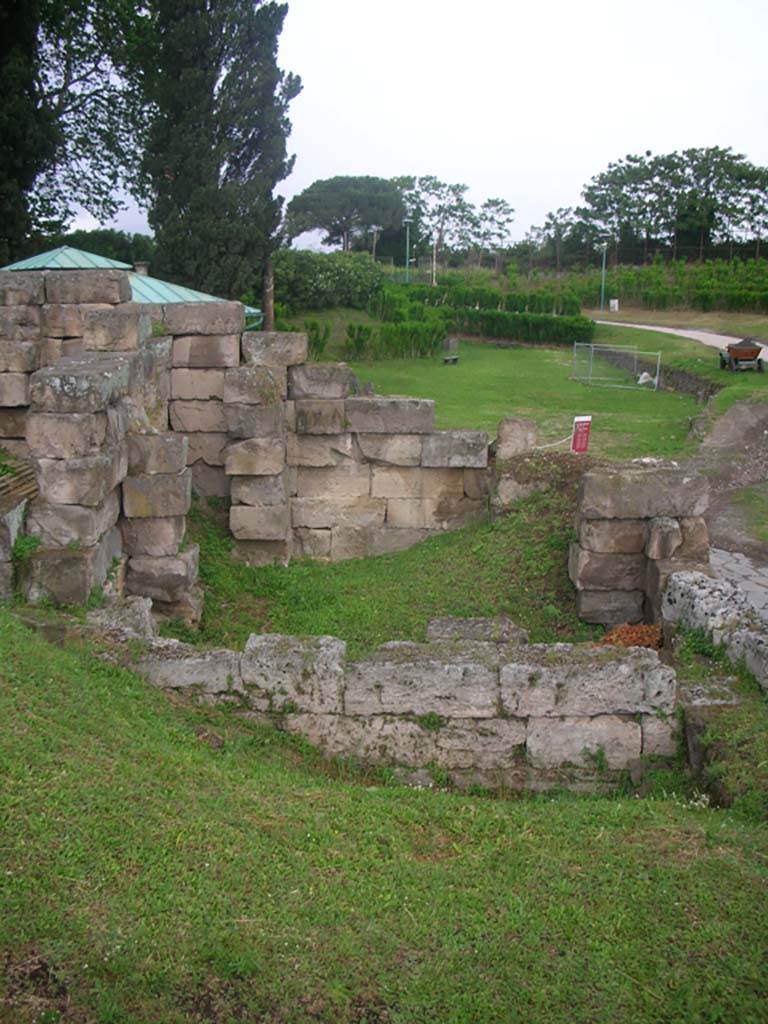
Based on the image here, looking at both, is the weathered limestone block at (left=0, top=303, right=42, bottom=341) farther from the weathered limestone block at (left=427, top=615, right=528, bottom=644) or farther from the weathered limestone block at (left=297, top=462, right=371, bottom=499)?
the weathered limestone block at (left=427, top=615, right=528, bottom=644)

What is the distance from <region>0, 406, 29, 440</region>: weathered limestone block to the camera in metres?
12.1

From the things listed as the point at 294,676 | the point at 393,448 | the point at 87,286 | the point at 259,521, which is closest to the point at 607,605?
the point at 393,448

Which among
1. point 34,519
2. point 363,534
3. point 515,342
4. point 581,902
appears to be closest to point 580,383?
point 515,342

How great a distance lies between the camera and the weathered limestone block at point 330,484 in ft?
44.4

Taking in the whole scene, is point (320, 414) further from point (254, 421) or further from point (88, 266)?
point (88, 266)

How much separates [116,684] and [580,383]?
27.2 metres

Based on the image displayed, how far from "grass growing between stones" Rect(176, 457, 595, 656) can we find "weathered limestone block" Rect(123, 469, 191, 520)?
130 centimetres

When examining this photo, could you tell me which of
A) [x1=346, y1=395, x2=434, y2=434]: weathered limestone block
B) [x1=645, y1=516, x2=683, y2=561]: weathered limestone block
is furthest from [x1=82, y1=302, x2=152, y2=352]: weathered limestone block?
[x1=645, y1=516, x2=683, y2=561]: weathered limestone block

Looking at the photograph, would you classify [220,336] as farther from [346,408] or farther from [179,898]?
[179,898]

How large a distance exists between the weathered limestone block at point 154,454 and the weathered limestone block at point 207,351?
3.27 metres

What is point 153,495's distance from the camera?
380 inches

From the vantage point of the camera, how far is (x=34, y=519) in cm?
839

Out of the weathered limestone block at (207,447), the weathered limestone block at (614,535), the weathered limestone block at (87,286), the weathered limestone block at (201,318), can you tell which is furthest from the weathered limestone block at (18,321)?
the weathered limestone block at (614,535)

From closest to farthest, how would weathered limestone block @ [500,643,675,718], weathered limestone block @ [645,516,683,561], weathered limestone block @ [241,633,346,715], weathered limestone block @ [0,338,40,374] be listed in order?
1. weathered limestone block @ [500,643,675,718]
2. weathered limestone block @ [241,633,346,715]
3. weathered limestone block @ [645,516,683,561]
4. weathered limestone block @ [0,338,40,374]
